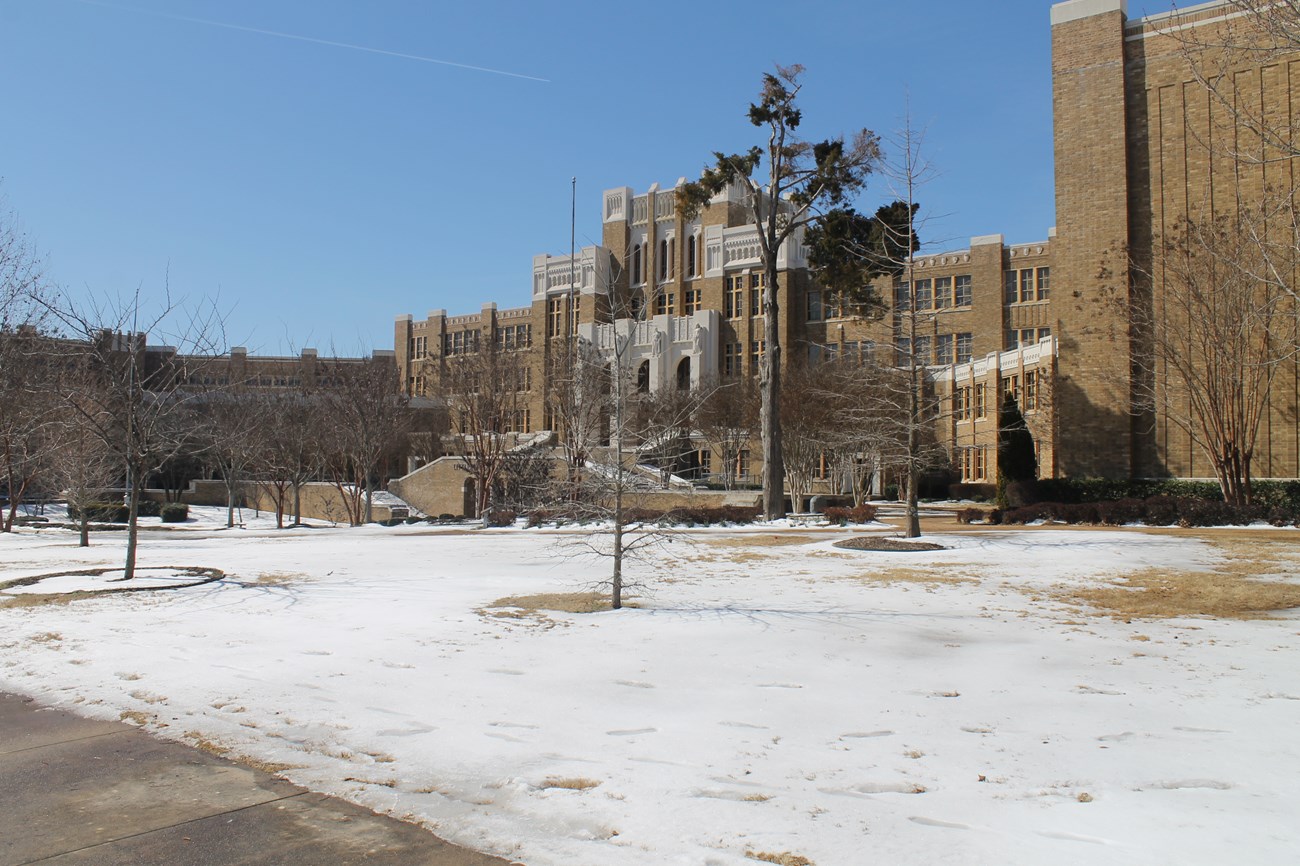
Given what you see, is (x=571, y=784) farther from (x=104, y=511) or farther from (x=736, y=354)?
(x=736, y=354)

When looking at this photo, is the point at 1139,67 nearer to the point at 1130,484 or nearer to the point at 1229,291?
the point at 1229,291

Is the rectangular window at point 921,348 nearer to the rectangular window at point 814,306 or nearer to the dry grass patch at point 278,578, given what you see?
the dry grass patch at point 278,578

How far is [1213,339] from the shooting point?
27719 millimetres

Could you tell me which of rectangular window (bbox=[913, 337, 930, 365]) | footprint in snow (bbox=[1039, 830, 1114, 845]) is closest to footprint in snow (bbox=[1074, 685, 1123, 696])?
footprint in snow (bbox=[1039, 830, 1114, 845])

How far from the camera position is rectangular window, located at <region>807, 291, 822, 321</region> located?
62.7 m

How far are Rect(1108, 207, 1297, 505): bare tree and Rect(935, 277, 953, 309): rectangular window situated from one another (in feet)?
75.8

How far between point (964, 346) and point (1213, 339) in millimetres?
29069

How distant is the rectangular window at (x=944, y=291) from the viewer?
5566 centimetres

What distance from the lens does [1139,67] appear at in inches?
1344

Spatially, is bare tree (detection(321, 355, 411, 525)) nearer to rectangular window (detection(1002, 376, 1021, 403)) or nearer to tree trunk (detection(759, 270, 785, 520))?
tree trunk (detection(759, 270, 785, 520))

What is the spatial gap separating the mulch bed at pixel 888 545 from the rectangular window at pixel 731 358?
44.8 m

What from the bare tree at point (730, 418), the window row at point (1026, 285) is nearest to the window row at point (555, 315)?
the bare tree at point (730, 418)

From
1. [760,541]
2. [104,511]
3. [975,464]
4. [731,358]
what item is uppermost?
[731,358]

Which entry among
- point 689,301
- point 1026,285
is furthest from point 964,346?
point 689,301
